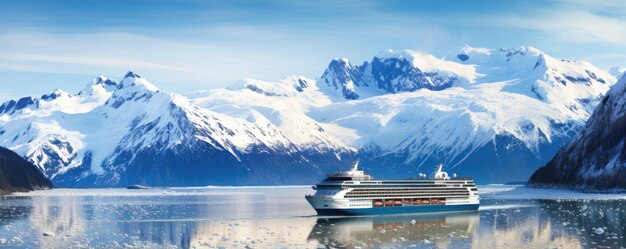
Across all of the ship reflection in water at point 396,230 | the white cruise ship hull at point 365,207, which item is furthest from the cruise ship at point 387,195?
the ship reflection in water at point 396,230

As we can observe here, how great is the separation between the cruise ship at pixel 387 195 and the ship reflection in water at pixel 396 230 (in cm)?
361

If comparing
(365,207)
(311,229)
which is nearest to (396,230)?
(311,229)

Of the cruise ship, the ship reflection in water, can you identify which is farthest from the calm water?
the cruise ship

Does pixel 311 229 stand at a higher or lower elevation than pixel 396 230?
higher

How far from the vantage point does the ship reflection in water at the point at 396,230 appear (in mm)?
126875

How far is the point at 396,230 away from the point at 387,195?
33.0m

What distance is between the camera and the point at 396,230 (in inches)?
→ 5704

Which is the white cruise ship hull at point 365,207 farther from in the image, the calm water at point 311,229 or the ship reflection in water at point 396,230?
the ship reflection in water at point 396,230

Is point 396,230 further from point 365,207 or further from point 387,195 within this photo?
point 387,195

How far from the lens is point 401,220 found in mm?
165125

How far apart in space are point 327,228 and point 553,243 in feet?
119

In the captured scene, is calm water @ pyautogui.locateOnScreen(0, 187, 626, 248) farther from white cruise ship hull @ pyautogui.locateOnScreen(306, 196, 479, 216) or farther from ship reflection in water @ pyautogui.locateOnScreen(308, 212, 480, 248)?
white cruise ship hull @ pyautogui.locateOnScreen(306, 196, 479, 216)

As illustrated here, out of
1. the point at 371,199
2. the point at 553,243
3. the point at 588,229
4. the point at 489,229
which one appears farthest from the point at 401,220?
the point at 553,243

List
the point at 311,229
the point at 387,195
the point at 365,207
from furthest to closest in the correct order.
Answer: the point at 387,195
the point at 365,207
the point at 311,229
